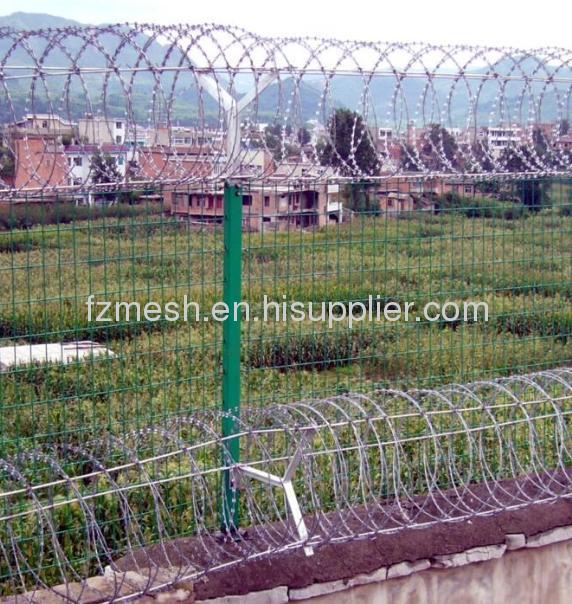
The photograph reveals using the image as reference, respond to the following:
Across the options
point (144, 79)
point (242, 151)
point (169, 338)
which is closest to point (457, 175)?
point (242, 151)

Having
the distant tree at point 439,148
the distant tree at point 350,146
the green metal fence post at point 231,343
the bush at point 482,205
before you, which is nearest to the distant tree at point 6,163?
the green metal fence post at point 231,343

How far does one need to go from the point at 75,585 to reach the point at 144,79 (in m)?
2.10

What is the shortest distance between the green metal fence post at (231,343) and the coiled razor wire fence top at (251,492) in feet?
0.20

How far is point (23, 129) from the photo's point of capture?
13.5 ft

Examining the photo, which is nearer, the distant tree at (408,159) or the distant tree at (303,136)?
the distant tree at (303,136)

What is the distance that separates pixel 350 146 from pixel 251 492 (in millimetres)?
1820

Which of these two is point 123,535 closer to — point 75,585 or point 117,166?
point 75,585

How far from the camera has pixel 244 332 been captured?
7.95 metres

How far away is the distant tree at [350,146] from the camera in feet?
15.9

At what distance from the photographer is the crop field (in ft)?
15.4

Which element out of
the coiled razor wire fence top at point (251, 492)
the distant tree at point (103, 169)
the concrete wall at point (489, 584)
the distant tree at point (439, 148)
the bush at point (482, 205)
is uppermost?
the distant tree at point (439, 148)

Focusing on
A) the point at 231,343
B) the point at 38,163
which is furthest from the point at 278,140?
the point at 38,163

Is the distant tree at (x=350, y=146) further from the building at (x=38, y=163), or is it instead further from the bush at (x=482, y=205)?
the building at (x=38, y=163)

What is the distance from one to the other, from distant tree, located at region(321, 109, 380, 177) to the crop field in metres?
0.34
